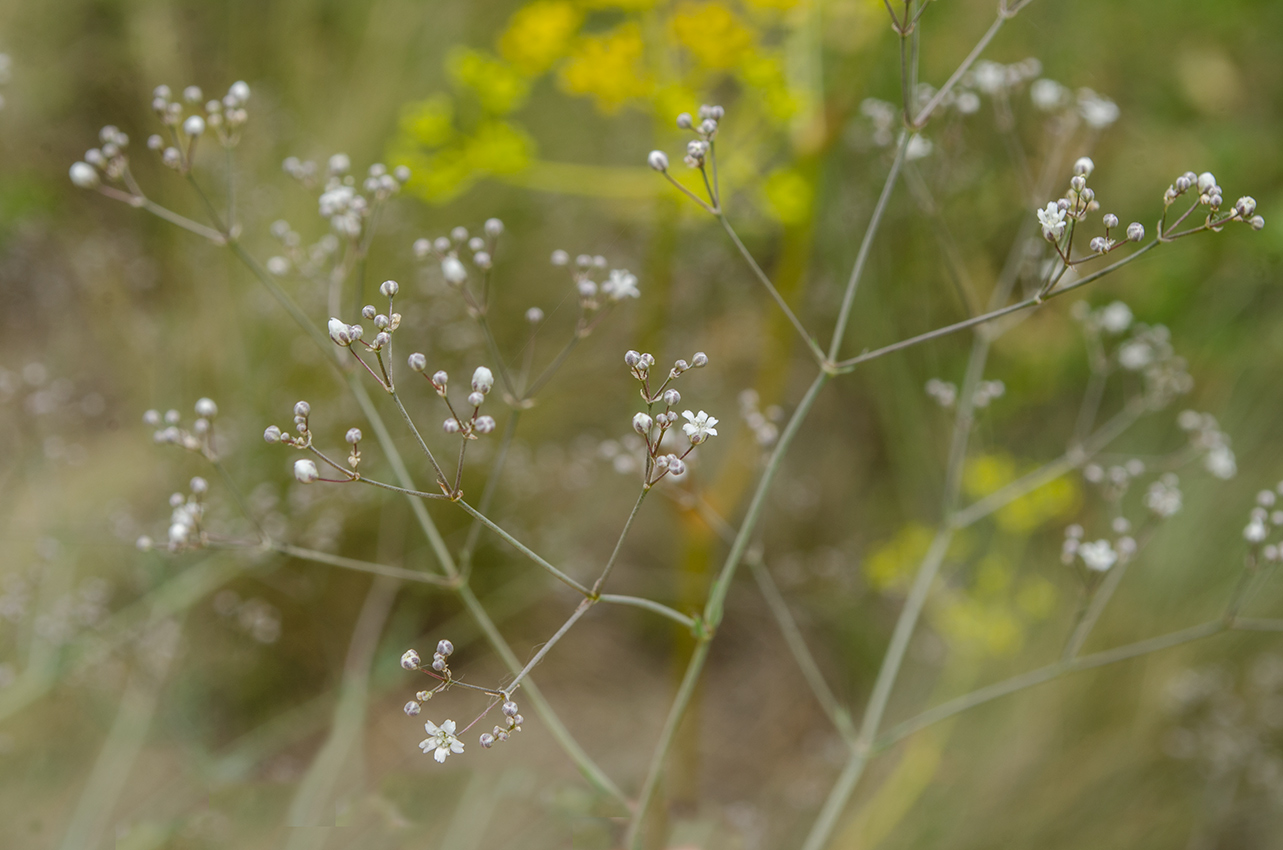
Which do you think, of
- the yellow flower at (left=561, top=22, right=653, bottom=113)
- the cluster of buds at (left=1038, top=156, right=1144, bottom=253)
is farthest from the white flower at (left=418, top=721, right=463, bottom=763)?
the yellow flower at (left=561, top=22, right=653, bottom=113)

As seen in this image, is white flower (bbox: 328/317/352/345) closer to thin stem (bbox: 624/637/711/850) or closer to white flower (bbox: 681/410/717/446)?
white flower (bbox: 681/410/717/446)

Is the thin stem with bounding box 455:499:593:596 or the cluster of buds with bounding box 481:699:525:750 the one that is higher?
the thin stem with bounding box 455:499:593:596

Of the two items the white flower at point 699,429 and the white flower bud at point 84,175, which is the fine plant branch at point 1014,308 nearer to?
the white flower at point 699,429

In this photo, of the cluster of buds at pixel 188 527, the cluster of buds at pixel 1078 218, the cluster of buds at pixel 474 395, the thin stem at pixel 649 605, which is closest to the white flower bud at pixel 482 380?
the cluster of buds at pixel 474 395

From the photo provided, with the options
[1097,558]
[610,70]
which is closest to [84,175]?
[610,70]

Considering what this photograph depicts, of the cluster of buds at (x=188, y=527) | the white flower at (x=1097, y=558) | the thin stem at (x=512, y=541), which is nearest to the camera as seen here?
the thin stem at (x=512, y=541)

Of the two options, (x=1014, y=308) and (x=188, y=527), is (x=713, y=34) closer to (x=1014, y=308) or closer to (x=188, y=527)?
(x=1014, y=308)

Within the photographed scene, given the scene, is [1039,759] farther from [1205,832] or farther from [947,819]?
[1205,832]
